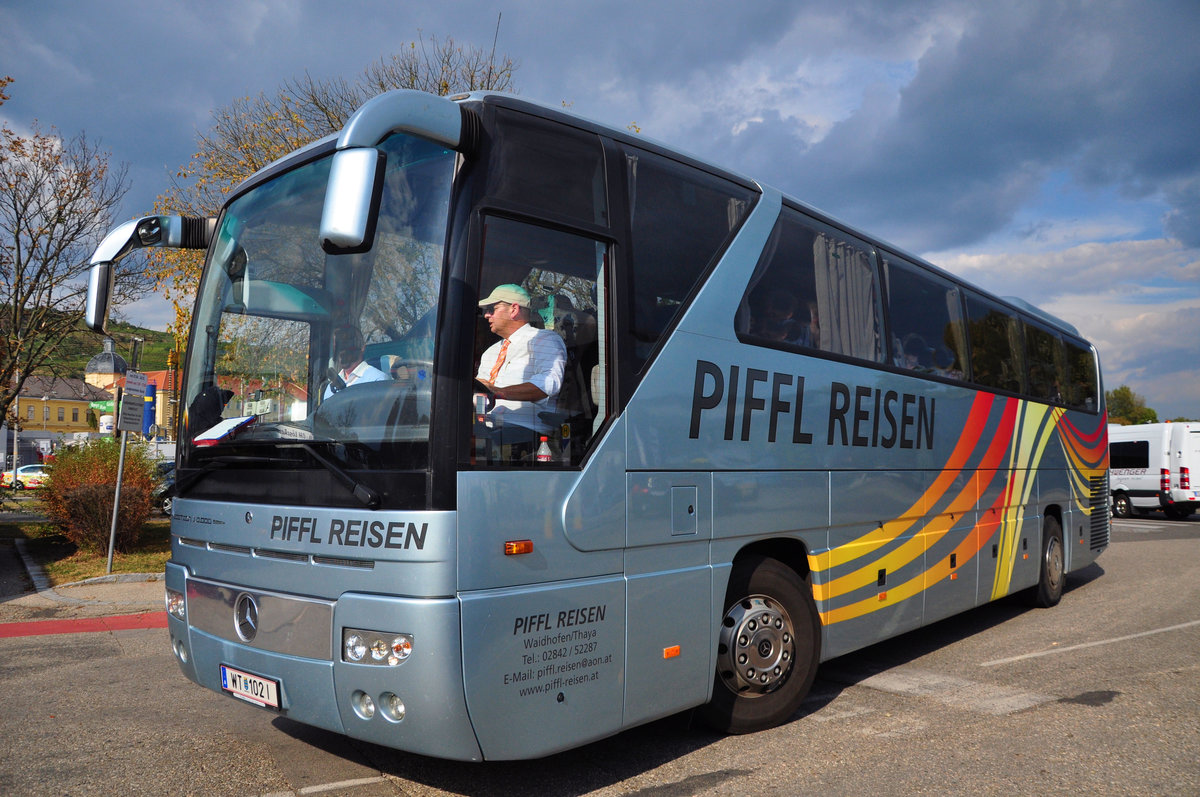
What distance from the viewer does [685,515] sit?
176 inches

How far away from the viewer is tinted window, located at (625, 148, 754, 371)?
4371 mm

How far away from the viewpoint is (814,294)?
578 cm

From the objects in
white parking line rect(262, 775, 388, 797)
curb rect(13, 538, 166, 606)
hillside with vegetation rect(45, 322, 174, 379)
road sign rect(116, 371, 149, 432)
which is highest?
hillside with vegetation rect(45, 322, 174, 379)

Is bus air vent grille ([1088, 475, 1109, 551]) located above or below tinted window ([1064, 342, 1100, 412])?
below

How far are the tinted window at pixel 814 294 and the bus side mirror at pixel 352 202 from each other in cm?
250

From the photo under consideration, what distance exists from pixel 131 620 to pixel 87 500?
558 centimetres

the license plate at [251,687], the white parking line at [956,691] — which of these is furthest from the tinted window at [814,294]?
the license plate at [251,687]

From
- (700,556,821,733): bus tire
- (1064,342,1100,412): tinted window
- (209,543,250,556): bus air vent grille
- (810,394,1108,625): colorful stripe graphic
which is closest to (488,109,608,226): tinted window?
(209,543,250,556): bus air vent grille

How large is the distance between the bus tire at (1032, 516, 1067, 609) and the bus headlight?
27.4 ft

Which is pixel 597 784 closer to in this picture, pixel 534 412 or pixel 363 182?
pixel 534 412

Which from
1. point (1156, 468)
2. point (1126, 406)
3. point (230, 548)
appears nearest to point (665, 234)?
point (230, 548)

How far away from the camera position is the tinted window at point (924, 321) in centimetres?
688

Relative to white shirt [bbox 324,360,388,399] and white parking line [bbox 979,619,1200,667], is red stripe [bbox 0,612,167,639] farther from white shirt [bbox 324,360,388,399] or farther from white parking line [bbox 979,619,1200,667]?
white parking line [bbox 979,619,1200,667]

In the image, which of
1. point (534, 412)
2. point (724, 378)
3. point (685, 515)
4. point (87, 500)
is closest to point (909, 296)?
point (724, 378)
